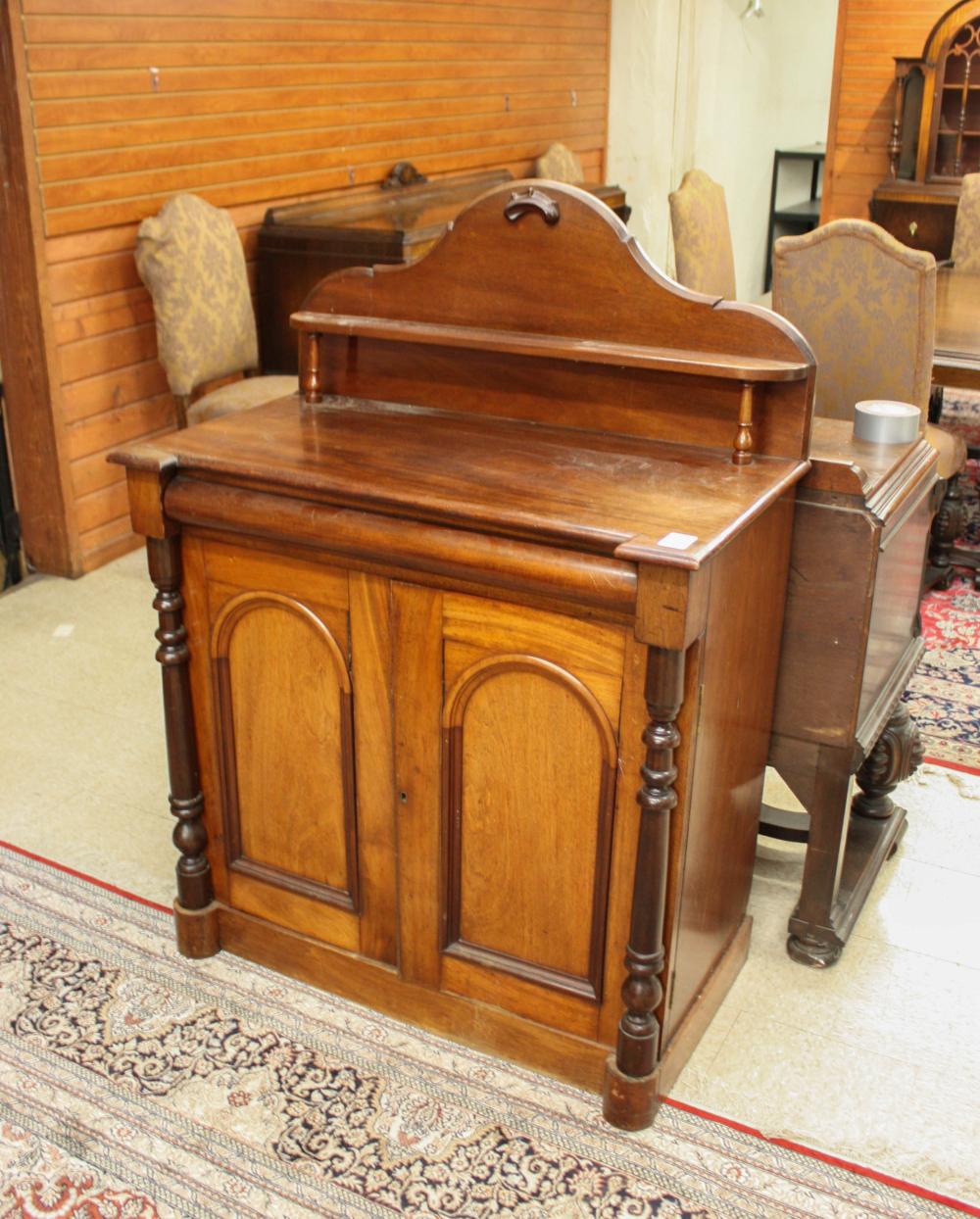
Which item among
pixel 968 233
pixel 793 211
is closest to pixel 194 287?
pixel 968 233

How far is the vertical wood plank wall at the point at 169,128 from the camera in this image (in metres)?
3.62

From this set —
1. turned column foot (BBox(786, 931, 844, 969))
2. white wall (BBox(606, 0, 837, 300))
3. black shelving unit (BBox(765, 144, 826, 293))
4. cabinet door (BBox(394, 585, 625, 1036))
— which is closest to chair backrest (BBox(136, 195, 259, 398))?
cabinet door (BBox(394, 585, 625, 1036))

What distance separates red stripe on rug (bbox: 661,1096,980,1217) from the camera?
1.73 meters

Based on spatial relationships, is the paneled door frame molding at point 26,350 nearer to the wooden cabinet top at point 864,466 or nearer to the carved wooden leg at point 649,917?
the wooden cabinet top at point 864,466

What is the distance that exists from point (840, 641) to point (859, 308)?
5.20 feet

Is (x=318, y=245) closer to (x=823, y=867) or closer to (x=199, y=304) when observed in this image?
(x=199, y=304)

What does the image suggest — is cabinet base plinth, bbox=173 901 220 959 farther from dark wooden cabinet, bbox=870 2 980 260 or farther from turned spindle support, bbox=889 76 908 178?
turned spindle support, bbox=889 76 908 178

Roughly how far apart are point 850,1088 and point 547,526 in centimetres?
101

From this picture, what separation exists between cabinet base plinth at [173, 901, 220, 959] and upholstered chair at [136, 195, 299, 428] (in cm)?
187

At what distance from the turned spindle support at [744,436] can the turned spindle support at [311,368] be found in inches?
29.0

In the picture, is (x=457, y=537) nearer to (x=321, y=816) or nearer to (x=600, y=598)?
(x=600, y=598)

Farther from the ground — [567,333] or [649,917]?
[567,333]

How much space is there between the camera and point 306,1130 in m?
1.85

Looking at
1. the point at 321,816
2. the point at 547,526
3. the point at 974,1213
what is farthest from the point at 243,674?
the point at 974,1213
